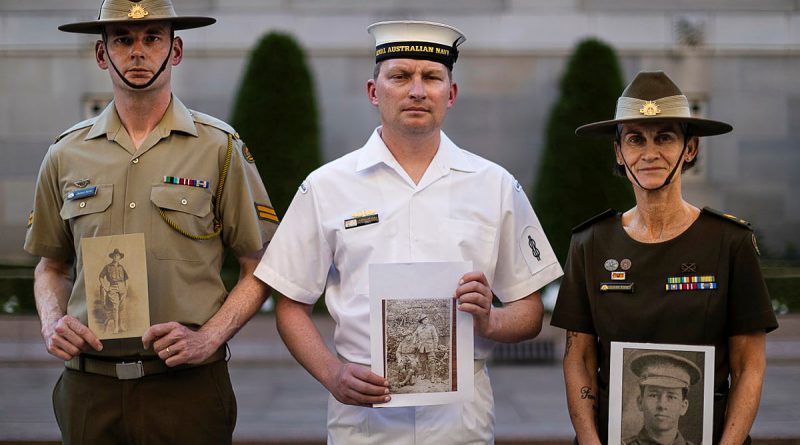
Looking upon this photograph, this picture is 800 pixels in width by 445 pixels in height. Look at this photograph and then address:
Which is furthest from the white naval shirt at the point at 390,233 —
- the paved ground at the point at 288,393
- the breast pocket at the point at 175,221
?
the paved ground at the point at 288,393

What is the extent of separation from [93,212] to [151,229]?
0.22m

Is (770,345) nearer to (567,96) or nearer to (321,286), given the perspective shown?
(567,96)

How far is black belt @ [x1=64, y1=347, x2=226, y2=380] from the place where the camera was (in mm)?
3621

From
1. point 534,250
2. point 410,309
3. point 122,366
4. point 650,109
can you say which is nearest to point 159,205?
point 122,366

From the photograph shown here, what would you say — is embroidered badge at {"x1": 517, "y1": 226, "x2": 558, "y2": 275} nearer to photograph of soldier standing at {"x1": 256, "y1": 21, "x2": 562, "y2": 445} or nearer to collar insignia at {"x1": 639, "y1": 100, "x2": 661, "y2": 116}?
photograph of soldier standing at {"x1": 256, "y1": 21, "x2": 562, "y2": 445}

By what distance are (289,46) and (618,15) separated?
4.42 metres

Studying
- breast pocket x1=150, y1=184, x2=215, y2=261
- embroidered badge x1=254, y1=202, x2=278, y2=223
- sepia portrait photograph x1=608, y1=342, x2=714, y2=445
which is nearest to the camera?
sepia portrait photograph x1=608, y1=342, x2=714, y2=445

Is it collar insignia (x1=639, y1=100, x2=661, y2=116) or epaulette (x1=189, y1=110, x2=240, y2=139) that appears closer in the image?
collar insignia (x1=639, y1=100, x2=661, y2=116)

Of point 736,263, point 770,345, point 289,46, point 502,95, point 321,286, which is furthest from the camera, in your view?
point 502,95

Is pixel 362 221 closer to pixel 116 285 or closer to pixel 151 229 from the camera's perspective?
pixel 151 229

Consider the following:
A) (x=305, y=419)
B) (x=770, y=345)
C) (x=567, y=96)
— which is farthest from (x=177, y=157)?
(x=567, y=96)

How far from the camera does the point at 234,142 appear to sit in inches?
154

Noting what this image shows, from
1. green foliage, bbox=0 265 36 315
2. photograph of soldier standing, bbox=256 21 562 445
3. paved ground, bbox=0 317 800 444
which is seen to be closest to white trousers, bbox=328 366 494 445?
photograph of soldier standing, bbox=256 21 562 445

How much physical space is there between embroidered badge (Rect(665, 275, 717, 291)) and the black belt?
1.70 m
